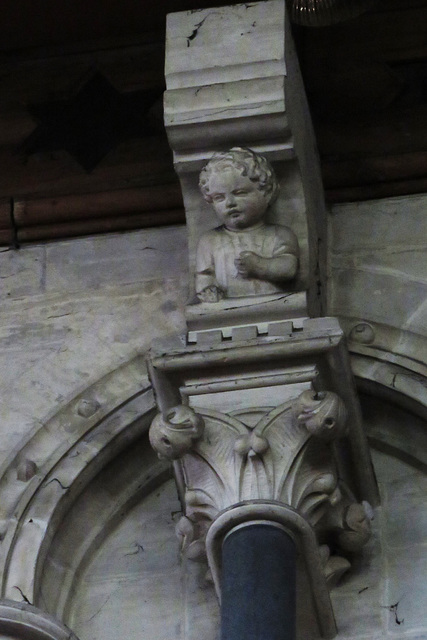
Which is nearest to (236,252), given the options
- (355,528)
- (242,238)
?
(242,238)

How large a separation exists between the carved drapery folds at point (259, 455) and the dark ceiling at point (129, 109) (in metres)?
1.00

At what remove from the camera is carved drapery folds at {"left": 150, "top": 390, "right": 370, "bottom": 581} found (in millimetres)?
4879

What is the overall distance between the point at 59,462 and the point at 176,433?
1.77ft

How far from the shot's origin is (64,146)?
5977mm

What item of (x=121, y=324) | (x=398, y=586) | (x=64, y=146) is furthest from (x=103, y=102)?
(x=398, y=586)

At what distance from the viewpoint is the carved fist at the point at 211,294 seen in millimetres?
5191

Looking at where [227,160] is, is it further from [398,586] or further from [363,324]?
[398,586]

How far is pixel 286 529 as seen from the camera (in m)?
4.81

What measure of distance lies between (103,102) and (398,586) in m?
1.65

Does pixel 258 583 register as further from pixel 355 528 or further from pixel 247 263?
pixel 247 263

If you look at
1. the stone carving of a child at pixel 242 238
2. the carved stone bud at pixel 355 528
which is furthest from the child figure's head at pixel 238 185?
the carved stone bud at pixel 355 528

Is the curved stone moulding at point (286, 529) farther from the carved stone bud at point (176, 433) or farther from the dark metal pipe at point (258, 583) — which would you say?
the carved stone bud at point (176, 433)

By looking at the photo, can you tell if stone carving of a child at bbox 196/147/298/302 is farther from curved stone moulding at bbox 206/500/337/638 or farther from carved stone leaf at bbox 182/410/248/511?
curved stone moulding at bbox 206/500/337/638

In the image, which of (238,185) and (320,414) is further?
(238,185)
